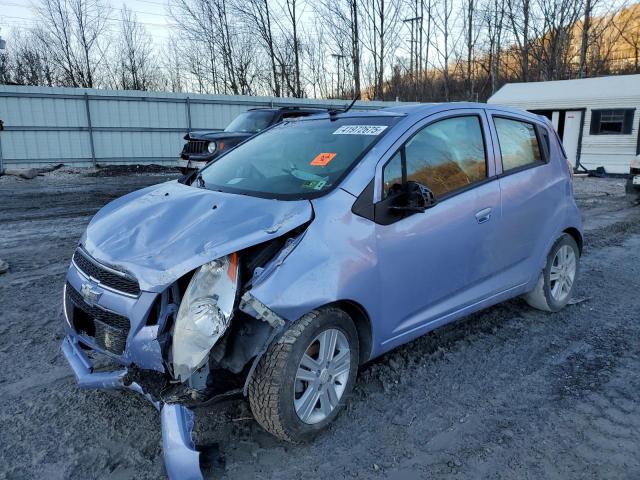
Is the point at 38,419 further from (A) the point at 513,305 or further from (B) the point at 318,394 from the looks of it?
(A) the point at 513,305

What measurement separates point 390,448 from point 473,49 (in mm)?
39867

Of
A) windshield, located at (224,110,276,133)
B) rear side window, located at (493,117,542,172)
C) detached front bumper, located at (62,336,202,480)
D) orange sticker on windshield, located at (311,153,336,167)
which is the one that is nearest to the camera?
detached front bumper, located at (62,336,202,480)

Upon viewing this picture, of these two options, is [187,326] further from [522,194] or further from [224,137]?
[224,137]

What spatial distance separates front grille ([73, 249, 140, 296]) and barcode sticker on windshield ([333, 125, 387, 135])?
1712 millimetres

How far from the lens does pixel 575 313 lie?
443 cm

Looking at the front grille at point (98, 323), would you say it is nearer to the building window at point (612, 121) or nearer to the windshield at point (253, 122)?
the windshield at point (253, 122)

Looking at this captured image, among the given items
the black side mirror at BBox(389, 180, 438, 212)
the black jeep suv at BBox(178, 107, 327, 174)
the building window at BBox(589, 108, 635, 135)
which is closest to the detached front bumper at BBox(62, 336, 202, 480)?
the black side mirror at BBox(389, 180, 438, 212)

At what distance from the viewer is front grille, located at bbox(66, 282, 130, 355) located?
2416mm

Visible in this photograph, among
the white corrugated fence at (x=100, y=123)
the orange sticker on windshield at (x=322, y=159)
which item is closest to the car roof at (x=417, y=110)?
the orange sticker on windshield at (x=322, y=159)

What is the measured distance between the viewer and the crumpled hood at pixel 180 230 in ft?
7.67

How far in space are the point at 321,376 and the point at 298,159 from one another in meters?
1.47

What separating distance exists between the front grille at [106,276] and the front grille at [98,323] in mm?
132

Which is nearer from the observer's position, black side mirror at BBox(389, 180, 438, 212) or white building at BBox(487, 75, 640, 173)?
black side mirror at BBox(389, 180, 438, 212)

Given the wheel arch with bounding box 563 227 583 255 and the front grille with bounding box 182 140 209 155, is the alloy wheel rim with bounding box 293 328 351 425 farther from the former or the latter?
the front grille with bounding box 182 140 209 155
